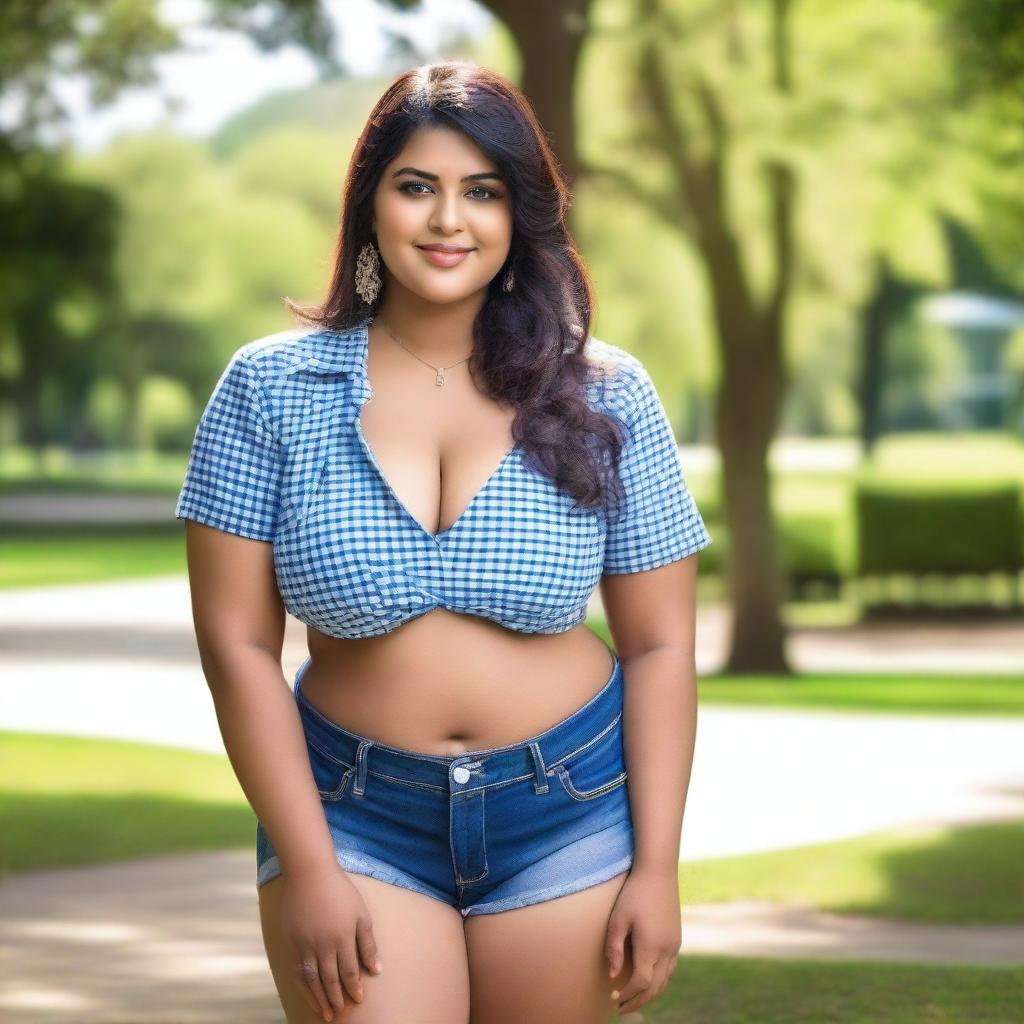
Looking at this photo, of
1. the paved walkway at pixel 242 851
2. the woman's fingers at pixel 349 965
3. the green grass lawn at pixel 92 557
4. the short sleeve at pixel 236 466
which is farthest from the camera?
the green grass lawn at pixel 92 557

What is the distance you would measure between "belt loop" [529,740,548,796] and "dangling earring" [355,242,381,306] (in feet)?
2.41

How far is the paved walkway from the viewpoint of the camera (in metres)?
5.61

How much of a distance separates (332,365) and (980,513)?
2162cm

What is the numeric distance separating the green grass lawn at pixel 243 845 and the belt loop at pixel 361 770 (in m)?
3.33

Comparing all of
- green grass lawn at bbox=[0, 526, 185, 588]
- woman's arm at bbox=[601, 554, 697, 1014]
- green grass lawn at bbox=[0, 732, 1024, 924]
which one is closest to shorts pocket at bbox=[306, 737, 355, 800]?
woman's arm at bbox=[601, 554, 697, 1014]

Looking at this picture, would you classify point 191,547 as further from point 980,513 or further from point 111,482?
point 111,482

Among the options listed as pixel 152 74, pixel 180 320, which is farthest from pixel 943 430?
pixel 152 74

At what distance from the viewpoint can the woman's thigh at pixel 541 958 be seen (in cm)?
271

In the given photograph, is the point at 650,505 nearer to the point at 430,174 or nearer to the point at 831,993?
the point at 430,174

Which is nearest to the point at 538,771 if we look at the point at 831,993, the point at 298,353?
the point at 298,353

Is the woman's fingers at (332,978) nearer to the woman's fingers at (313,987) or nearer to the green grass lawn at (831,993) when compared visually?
the woman's fingers at (313,987)

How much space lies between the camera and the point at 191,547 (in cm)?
271

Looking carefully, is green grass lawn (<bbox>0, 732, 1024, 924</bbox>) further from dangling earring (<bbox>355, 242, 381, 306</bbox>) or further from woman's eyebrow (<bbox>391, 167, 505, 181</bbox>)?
woman's eyebrow (<bbox>391, 167, 505, 181</bbox>)

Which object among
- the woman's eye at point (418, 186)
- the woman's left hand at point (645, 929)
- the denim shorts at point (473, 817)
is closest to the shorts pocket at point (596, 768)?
the denim shorts at point (473, 817)
